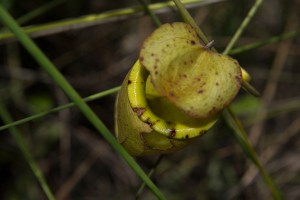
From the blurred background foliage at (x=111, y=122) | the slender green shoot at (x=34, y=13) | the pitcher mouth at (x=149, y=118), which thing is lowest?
the blurred background foliage at (x=111, y=122)

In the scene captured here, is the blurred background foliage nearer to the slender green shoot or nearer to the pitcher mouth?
the slender green shoot

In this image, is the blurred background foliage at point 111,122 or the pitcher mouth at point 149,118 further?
the blurred background foliage at point 111,122

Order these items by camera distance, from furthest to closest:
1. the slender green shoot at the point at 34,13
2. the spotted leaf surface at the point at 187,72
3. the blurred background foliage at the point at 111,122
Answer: the blurred background foliage at the point at 111,122 → the slender green shoot at the point at 34,13 → the spotted leaf surface at the point at 187,72

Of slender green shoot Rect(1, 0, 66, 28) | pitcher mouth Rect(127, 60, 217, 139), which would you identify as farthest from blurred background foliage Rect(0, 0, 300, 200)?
pitcher mouth Rect(127, 60, 217, 139)

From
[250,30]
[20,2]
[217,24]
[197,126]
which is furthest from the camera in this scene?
[250,30]

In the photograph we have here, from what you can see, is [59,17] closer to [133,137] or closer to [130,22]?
Result: [130,22]

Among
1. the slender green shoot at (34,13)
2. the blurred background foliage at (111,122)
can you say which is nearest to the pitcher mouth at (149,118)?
the slender green shoot at (34,13)

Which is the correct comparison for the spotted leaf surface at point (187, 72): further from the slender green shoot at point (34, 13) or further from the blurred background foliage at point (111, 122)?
the blurred background foliage at point (111, 122)

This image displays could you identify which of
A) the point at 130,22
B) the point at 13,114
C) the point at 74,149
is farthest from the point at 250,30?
the point at 13,114
